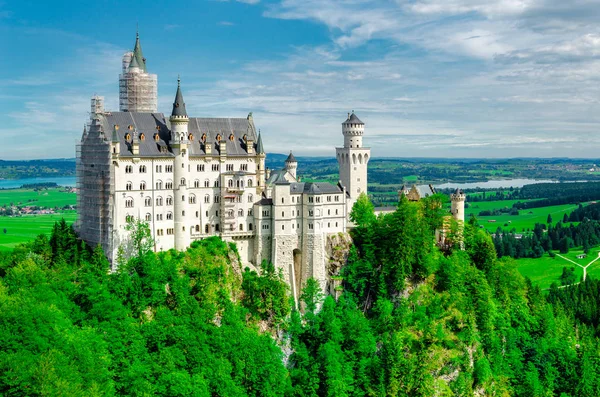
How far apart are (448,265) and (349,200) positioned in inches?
621

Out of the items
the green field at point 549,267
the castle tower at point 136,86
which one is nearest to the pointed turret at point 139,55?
Result: the castle tower at point 136,86

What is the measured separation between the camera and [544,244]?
18200cm

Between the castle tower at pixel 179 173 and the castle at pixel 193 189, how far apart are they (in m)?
0.12

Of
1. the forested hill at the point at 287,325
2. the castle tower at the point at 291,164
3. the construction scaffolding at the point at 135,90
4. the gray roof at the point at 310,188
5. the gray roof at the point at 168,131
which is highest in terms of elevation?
the construction scaffolding at the point at 135,90

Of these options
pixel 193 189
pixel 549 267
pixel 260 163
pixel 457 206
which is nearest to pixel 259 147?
pixel 260 163

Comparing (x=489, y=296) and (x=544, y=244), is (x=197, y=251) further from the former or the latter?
(x=544, y=244)

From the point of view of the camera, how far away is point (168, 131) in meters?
88.6

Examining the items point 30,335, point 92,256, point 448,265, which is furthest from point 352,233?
point 30,335

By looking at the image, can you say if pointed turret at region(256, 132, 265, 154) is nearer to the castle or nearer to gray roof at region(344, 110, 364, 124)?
the castle

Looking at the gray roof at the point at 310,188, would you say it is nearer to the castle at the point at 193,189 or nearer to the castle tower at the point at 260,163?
the castle at the point at 193,189

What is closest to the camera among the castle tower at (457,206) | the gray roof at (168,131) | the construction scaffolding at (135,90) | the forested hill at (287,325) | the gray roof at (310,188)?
the forested hill at (287,325)

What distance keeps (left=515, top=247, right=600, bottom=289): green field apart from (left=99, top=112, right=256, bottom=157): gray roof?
271 ft

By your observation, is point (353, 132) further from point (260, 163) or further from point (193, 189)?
point (193, 189)

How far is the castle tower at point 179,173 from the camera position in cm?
8638
